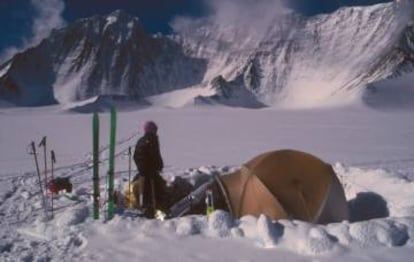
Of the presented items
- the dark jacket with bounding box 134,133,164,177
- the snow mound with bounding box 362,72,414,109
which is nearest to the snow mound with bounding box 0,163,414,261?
the dark jacket with bounding box 134,133,164,177

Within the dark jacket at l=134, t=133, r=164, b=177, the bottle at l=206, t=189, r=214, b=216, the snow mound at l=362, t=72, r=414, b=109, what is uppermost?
the dark jacket at l=134, t=133, r=164, b=177

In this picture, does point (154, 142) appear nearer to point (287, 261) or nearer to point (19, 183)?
point (287, 261)

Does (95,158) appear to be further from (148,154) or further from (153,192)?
(153,192)

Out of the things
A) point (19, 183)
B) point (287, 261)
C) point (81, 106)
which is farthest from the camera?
point (81, 106)

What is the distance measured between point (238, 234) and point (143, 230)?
130 cm

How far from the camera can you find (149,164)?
→ 977cm

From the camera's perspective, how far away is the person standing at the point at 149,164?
9.66m

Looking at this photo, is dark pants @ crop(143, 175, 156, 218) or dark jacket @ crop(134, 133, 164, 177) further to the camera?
dark pants @ crop(143, 175, 156, 218)

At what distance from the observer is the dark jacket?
31.7 ft

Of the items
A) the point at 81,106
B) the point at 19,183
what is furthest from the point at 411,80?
the point at 19,183

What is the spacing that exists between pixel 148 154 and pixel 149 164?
0.20 m

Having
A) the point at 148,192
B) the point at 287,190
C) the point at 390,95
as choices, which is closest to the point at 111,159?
the point at 148,192

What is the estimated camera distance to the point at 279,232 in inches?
295

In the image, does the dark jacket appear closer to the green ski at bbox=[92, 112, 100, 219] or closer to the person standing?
the person standing
